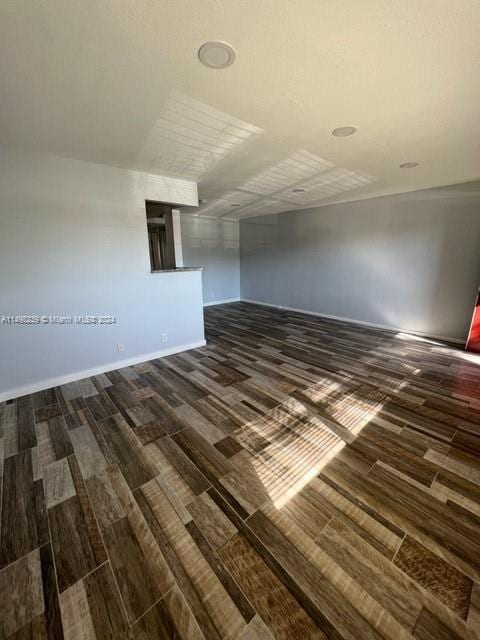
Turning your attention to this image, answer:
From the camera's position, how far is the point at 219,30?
46.5 inches

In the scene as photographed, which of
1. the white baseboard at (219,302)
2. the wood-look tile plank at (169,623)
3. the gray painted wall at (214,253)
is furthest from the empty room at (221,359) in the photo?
the white baseboard at (219,302)

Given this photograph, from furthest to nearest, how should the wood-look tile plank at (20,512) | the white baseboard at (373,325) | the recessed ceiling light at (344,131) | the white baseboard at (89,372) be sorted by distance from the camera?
the white baseboard at (373,325)
the white baseboard at (89,372)
the recessed ceiling light at (344,131)
the wood-look tile plank at (20,512)

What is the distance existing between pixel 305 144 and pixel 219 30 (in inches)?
56.1

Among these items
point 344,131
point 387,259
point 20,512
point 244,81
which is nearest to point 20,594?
point 20,512

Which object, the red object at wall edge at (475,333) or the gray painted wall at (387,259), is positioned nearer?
the red object at wall edge at (475,333)

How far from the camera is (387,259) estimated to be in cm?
454

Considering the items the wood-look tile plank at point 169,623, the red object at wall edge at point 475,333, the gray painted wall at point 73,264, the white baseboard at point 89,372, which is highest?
the gray painted wall at point 73,264

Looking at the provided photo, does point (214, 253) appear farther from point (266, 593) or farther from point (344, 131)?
point (266, 593)

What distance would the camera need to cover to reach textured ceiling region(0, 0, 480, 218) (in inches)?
44.0

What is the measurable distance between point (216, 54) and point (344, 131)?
131cm

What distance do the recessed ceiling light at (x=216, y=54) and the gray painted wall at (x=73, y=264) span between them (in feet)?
6.46

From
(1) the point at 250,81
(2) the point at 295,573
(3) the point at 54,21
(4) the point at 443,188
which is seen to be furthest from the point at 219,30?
(4) the point at 443,188

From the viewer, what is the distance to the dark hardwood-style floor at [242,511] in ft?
3.29

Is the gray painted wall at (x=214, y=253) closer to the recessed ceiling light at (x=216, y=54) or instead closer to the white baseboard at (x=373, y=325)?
the white baseboard at (x=373, y=325)
